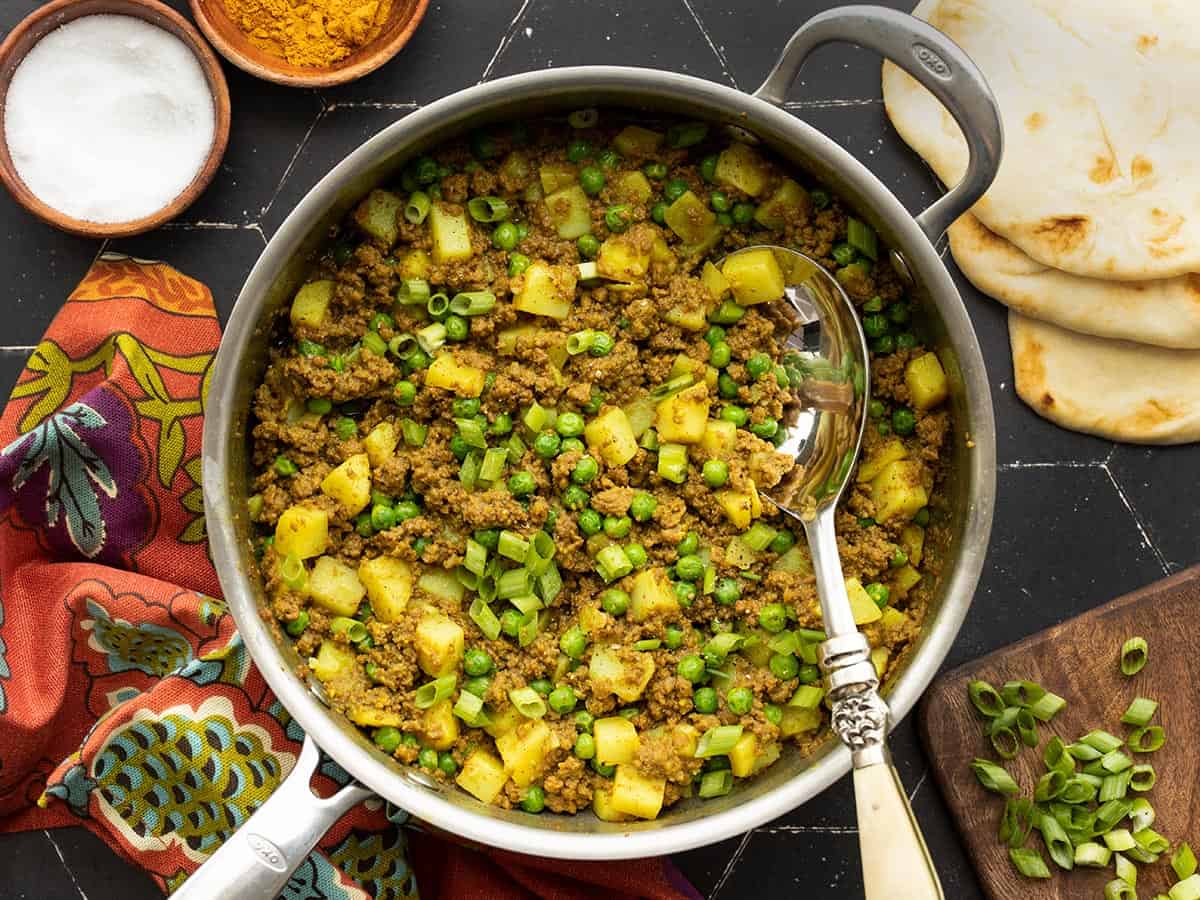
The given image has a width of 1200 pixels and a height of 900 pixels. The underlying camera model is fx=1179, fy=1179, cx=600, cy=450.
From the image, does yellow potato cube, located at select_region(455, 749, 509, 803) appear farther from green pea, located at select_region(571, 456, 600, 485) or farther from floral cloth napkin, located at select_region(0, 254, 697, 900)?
green pea, located at select_region(571, 456, 600, 485)

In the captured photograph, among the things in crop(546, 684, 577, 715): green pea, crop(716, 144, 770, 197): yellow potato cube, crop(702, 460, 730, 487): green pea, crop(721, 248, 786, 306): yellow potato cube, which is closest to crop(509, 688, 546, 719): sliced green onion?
crop(546, 684, 577, 715): green pea

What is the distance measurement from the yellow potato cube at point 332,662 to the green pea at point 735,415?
1.15 m

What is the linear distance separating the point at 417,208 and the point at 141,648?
149cm

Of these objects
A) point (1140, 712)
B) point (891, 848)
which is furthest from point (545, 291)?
point (1140, 712)

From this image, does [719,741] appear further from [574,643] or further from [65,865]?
[65,865]

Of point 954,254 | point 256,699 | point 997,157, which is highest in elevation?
point 997,157

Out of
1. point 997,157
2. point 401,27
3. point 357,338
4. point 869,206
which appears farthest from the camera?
point 401,27

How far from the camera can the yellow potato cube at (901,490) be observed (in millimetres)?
3049

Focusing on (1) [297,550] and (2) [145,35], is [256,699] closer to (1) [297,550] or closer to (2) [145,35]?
(1) [297,550]

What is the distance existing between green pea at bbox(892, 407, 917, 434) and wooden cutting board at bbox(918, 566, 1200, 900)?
75cm

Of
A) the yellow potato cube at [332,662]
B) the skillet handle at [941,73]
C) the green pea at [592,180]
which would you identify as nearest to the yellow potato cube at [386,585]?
the yellow potato cube at [332,662]

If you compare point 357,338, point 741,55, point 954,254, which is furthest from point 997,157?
point 357,338

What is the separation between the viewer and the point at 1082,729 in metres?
3.40

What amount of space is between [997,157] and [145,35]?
7.77 feet
